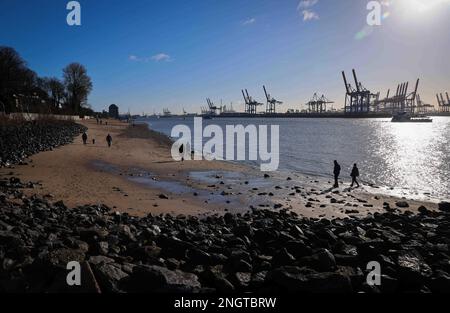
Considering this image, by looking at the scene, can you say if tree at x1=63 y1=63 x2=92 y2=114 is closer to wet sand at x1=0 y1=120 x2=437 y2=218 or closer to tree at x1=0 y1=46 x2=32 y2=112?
tree at x1=0 y1=46 x2=32 y2=112

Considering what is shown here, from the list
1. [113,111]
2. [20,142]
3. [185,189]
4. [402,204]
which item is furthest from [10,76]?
[113,111]

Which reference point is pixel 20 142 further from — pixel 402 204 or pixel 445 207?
pixel 445 207

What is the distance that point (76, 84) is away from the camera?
94312mm

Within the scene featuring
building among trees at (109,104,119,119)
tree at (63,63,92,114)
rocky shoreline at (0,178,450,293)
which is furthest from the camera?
building among trees at (109,104,119,119)

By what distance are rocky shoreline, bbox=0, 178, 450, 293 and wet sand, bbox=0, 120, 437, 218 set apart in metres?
4.40

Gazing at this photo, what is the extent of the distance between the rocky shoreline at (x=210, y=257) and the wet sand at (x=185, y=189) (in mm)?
4402

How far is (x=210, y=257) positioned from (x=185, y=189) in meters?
11.7

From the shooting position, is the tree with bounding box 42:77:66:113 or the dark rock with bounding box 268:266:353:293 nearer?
the dark rock with bounding box 268:266:353:293

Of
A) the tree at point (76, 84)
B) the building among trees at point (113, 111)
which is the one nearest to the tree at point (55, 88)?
the tree at point (76, 84)

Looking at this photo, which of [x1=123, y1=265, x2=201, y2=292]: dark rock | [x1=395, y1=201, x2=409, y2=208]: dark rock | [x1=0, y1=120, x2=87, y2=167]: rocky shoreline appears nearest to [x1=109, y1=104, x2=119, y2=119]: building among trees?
[x1=0, y1=120, x2=87, y2=167]: rocky shoreline

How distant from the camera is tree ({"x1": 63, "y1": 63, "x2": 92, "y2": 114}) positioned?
93.2 meters
